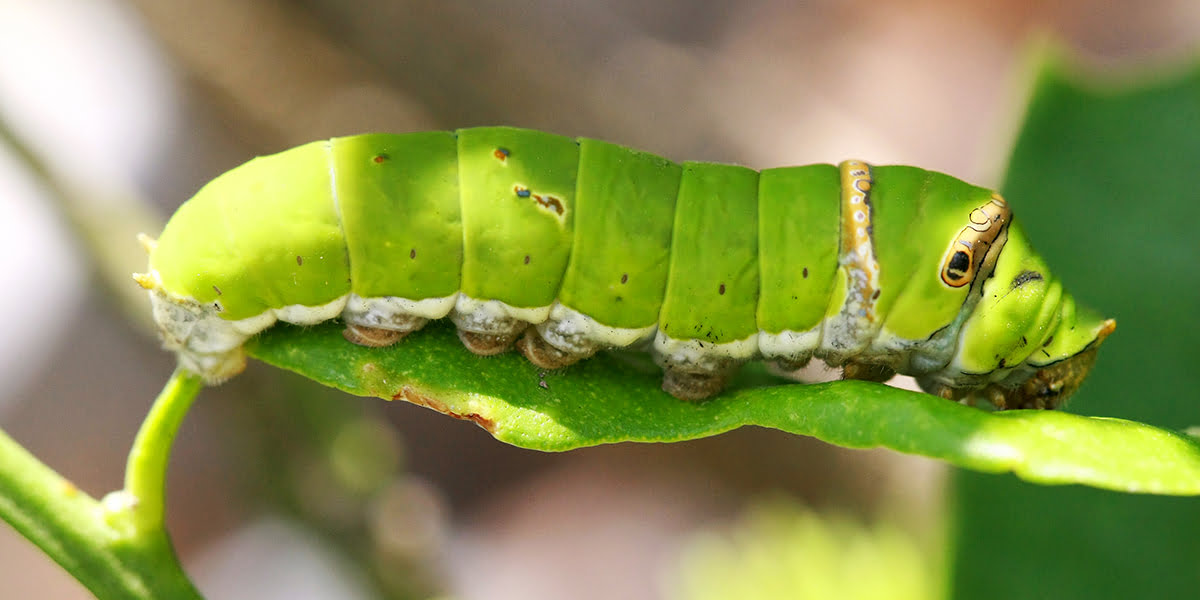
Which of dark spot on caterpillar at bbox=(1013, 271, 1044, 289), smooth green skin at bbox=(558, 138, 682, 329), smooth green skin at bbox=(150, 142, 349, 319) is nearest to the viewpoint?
smooth green skin at bbox=(150, 142, 349, 319)

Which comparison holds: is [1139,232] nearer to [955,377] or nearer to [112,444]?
[955,377]

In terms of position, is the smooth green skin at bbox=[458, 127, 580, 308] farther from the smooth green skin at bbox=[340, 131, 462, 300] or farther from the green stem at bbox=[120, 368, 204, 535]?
the green stem at bbox=[120, 368, 204, 535]

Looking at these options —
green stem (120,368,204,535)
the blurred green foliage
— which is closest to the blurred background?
the blurred green foliage

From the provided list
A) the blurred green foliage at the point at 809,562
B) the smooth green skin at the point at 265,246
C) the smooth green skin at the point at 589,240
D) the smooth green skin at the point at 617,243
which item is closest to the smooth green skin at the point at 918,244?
the smooth green skin at the point at 589,240

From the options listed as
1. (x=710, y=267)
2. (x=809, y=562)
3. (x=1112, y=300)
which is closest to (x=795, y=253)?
(x=710, y=267)

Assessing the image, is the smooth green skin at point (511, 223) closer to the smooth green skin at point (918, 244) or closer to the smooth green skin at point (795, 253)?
the smooth green skin at point (795, 253)

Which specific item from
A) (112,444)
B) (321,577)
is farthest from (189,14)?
(321,577)
